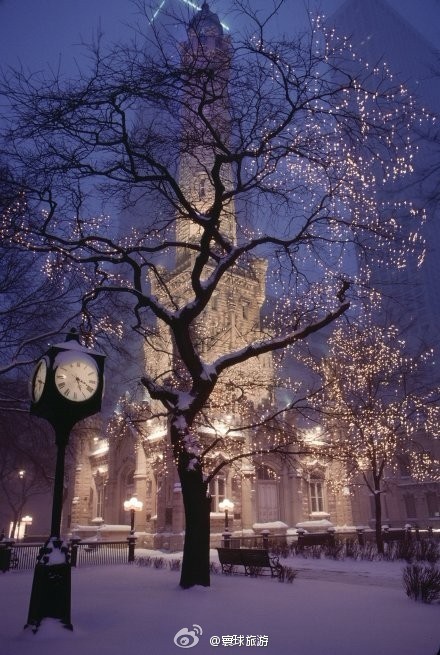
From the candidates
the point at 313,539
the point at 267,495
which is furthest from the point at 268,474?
the point at 313,539

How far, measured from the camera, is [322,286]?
51.5ft

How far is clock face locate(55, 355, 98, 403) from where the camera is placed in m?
6.93

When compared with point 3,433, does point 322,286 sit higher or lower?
higher

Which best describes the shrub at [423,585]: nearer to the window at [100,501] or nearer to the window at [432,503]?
the window at [100,501]

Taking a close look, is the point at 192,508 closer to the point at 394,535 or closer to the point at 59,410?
the point at 59,410

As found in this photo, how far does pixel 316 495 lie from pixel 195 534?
90.9 feet

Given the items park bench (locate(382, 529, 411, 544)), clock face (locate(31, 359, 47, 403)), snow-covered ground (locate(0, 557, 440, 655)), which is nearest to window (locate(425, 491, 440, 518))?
park bench (locate(382, 529, 411, 544))

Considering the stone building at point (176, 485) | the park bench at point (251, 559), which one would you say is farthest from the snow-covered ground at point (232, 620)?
the stone building at point (176, 485)

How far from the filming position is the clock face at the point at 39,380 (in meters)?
6.94

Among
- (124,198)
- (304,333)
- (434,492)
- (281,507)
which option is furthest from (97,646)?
(434,492)

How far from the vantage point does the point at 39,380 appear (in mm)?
7098

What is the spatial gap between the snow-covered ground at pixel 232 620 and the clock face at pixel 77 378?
9.56 ft

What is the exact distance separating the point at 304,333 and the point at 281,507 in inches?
1015

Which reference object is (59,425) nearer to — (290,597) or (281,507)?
(290,597)
